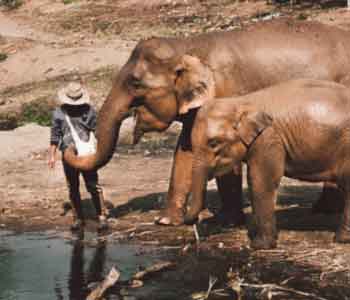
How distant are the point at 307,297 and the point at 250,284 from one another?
1.82 ft

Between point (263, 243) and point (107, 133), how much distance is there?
2.33 metres

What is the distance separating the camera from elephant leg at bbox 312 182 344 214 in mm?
13352

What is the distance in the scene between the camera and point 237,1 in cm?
3831

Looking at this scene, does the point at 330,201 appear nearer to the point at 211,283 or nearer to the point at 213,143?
the point at 213,143

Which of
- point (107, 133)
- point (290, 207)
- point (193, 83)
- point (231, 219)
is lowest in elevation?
point (290, 207)

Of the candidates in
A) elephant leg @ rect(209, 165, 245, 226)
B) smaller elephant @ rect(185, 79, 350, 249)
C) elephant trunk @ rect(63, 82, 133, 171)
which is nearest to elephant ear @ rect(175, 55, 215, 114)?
elephant trunk @ rect(63, 82, 133, 171)

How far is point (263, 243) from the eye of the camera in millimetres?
11695

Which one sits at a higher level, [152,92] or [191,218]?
[152,92]

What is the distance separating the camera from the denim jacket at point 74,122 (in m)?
12.9

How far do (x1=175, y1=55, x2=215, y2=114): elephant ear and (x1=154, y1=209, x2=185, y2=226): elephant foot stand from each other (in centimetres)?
144

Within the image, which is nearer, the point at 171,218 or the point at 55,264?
the point at 55,264

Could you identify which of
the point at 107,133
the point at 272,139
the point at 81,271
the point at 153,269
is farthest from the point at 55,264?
the point at 272,139

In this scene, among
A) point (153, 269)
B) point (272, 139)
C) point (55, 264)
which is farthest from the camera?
point (55, 264)

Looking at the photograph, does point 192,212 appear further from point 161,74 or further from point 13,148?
point 13,148
